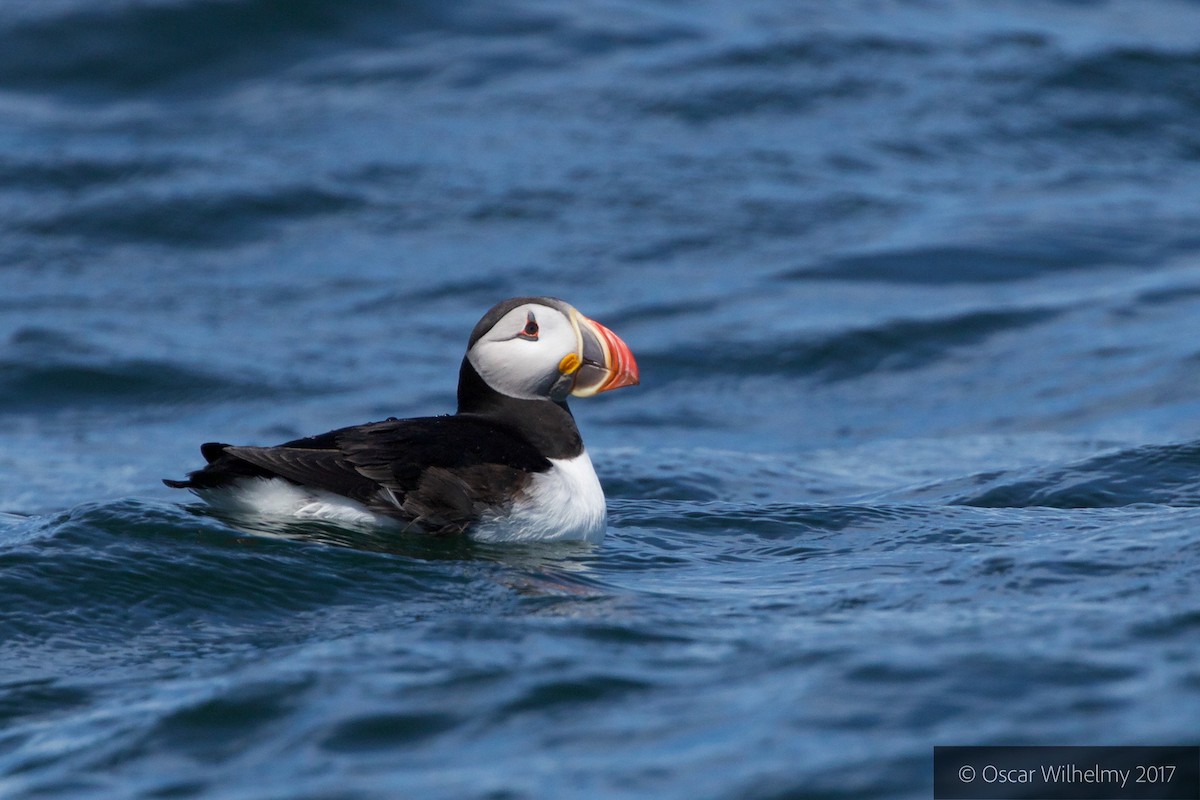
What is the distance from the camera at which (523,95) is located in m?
14.6

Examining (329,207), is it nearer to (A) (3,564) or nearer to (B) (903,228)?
(B) (903,228)

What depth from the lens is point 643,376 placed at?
1016 cm

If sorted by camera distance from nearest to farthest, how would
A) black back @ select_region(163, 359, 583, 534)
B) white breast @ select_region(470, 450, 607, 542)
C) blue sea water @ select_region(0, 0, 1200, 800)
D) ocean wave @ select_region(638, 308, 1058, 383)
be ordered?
1. blue sea water @ select_region(0, 0, 1200, 800)
2. black back @ select_region(163, 359, 583, 534)
3. white breast @ select_region(470, 450, 607, 542)
4. ocean wave @ select_region(638, 308, 1058, 383)

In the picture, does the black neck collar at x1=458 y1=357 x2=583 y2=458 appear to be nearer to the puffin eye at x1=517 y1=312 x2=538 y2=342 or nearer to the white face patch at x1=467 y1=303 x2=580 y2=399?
the white face patch at x1=467 y1=303 x2=580 y2=399

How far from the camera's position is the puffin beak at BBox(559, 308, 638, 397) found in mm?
5738

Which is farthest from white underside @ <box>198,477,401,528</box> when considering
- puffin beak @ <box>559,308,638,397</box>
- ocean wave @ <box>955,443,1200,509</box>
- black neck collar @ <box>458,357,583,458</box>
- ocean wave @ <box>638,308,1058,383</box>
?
ocean wave @ <box>638,308,1058,383</box>

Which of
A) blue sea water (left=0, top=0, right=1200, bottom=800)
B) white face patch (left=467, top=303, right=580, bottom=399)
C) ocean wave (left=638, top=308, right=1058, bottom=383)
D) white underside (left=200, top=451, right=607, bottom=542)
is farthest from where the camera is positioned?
ocean wave (left=638, top=308, right=1058, bottom=383)

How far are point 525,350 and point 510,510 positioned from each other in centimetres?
72

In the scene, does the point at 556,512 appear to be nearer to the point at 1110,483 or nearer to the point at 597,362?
the point at 597,362

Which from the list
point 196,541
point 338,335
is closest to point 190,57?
point 338,335

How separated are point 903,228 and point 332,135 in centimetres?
494

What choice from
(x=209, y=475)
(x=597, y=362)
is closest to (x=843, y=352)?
(x=597, y=362)

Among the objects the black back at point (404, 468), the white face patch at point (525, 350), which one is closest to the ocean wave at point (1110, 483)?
the white face patch at point (525, 350)

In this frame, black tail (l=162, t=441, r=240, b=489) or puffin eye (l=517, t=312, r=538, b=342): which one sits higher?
puffin eye (l=517, t=312, r=538, b=342)
